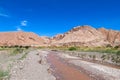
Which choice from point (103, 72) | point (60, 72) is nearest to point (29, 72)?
point (60, 72)

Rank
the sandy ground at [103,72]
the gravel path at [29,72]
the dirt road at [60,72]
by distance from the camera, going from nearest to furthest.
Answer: the gravel path at [29,72] < the dirt road at [60,72] < the sandy ground at [103,72]

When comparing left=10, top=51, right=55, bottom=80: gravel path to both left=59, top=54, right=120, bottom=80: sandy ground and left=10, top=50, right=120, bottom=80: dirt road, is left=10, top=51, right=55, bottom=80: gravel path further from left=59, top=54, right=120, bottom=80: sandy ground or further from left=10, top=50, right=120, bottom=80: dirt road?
left=59, top=54, right=120, bottom=80: sandy ground

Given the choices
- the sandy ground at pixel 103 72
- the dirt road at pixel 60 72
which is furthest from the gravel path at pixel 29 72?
the sandy ground at pixel 103 72

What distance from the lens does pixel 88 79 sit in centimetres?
2052

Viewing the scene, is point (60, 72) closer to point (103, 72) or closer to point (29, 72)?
point (29, 72)

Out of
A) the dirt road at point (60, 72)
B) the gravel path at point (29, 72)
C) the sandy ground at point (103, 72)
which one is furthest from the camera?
the sandy ground at point (103, 72)

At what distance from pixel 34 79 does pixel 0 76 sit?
2702 mm

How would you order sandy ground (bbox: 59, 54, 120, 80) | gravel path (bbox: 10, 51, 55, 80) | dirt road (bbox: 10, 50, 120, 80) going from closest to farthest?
gravel path (bbox: 10, 51, 55, 80)
dirt road (bbox: 10, 50, 120, 80)
sandy ground (bbox: 59, 54, 120, 80)

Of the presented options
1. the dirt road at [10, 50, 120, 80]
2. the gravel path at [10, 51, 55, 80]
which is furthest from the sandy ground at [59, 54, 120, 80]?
the gravel path at [10, 51, 55, 80]

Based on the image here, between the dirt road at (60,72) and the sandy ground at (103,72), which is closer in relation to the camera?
the dirt road at (60,72)

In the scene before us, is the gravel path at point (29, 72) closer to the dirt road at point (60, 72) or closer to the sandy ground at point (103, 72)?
the dirt road at point (60, 72)

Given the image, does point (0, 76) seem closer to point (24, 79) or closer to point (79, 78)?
point (24, 79)

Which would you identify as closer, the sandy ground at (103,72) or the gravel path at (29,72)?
the gravel path at (29,72)

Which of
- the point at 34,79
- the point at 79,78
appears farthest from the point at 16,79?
the point at 79,78
